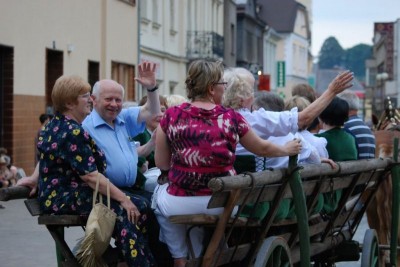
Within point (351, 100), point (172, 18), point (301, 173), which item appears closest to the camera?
point (301, 173)

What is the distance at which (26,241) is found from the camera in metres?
15.3

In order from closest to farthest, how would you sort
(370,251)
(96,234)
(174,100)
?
(96,234) → (370,251) → (174,100)

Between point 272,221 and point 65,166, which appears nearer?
point 65,166

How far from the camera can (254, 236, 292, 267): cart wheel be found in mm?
7324

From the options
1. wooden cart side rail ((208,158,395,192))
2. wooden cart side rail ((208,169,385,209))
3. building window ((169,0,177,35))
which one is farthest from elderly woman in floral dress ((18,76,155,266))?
building window ((169,0,177,35))

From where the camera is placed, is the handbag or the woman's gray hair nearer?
the handbag

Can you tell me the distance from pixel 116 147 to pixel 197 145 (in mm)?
766

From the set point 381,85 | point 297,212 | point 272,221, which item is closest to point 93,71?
point 297,212

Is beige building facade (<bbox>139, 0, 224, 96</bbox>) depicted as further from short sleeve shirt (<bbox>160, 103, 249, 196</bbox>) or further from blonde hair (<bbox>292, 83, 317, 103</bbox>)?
short sleeve shirt (<bbox>160, 103, 249, 196</bbox>)

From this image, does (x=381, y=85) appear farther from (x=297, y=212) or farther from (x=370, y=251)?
(x=297, y=212)

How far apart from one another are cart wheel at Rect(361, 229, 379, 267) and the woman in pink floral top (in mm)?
2570

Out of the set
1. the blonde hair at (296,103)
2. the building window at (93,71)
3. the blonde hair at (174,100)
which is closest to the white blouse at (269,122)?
the blonde hair at (296,103)

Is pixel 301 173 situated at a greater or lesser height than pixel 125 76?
lesser

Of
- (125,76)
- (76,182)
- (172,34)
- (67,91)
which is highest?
(172,34)
